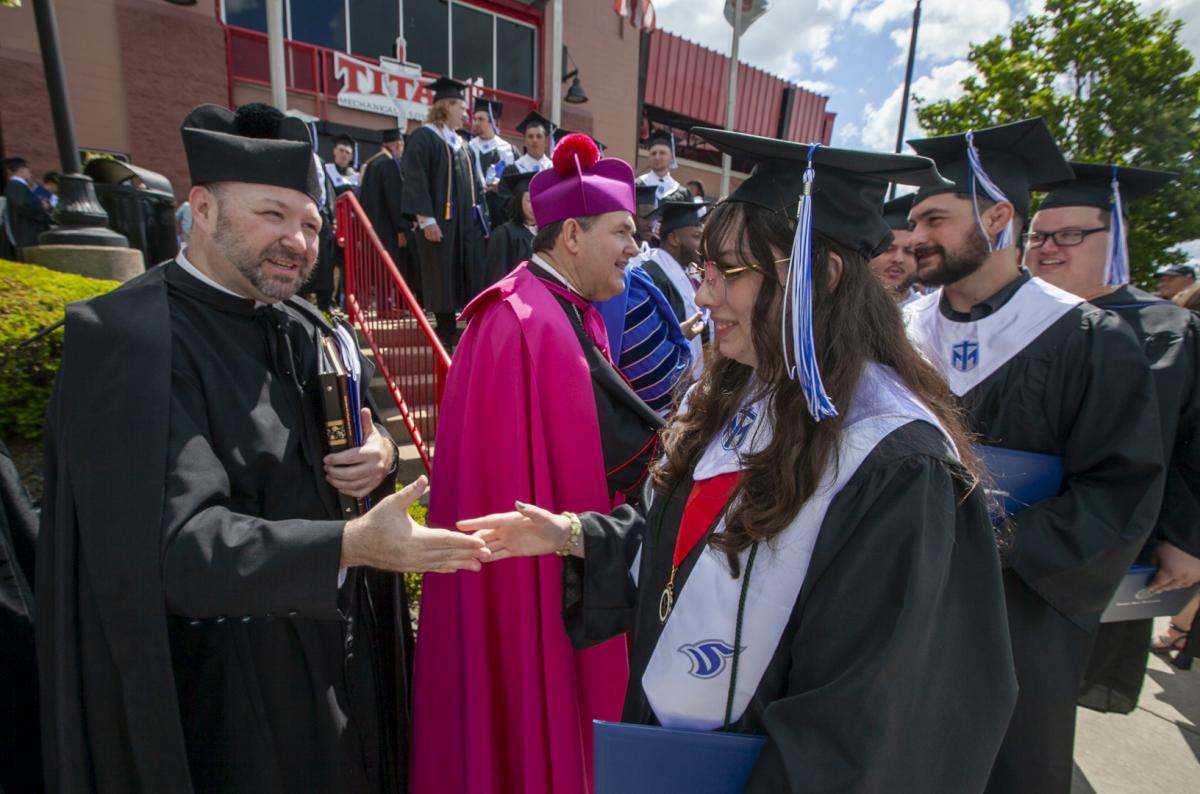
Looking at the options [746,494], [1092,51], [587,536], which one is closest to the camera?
[746,494]

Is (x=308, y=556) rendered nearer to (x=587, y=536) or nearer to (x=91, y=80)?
(x=587, y=536)

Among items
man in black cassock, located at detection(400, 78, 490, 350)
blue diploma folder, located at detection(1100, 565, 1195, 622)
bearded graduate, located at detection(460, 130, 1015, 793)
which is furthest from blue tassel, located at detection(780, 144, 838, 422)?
man in black cassock, located at detection(400, 78, 490, 350)

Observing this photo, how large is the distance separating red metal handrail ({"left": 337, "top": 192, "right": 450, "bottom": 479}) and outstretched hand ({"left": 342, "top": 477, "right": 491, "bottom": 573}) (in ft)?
9.40

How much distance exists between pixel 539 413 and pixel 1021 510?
1583 millimetres

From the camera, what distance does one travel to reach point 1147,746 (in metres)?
3.13

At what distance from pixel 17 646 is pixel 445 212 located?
17.3ft

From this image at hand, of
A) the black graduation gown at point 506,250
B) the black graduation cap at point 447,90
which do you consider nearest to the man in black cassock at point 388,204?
the black graduation cap at point 447,90

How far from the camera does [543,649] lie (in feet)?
7.06

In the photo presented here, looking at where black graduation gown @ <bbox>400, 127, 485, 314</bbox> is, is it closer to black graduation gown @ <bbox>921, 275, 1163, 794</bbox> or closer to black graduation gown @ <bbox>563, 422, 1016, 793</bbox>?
black graduation gown @ <bbox>921, 275, 1163, 794</bbox>

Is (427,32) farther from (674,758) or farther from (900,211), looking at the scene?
(674,758)

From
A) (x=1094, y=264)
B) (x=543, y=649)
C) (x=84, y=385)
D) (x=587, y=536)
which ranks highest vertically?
(x=1094, y=264)

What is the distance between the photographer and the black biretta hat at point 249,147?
5.65 feet

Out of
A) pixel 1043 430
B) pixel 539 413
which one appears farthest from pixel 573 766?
pixel 1043 430

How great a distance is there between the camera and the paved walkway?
2879 millimetres
